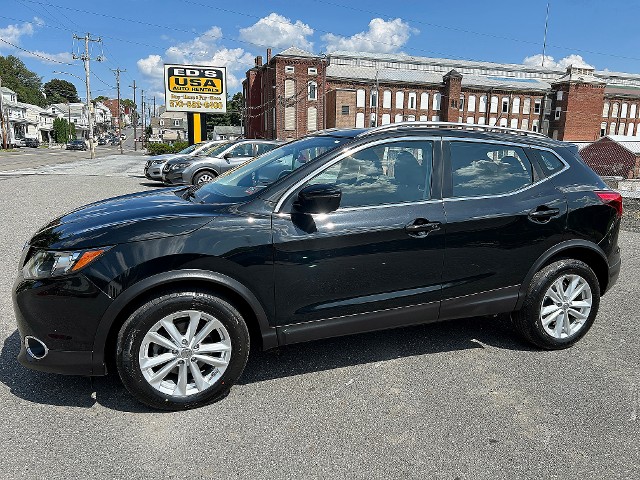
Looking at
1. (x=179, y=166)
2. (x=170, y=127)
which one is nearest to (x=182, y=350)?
(x=179, y=166)

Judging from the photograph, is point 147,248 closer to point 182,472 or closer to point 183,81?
point 182,472

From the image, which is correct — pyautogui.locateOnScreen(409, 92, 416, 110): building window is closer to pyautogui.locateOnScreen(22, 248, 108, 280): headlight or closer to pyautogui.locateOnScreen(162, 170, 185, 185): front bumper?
pyautogui.locateOnScreen(162, 170, 185, 185): front bumper

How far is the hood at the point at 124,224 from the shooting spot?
2.83 meters

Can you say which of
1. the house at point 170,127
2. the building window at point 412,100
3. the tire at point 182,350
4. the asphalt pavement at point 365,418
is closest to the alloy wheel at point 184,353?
the tire at point 182,350

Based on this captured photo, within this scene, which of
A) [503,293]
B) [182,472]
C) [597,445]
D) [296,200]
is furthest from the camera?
[503,293]

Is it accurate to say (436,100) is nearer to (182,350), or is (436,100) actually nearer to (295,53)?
(295,53)

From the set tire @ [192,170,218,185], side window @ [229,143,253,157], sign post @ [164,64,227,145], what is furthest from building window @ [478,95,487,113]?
tire @ [192,170,218,185]

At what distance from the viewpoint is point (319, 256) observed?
3100 mm

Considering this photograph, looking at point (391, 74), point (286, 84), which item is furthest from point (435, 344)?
point (391, 74)

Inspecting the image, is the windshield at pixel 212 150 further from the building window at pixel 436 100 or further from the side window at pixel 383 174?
the building window at pixel 436 100

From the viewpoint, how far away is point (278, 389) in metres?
3.27

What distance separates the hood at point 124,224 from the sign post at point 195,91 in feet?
85.0

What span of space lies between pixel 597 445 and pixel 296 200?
2260 millimetres

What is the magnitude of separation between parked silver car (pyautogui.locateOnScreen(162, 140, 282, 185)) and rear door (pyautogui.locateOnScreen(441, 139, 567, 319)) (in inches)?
387
